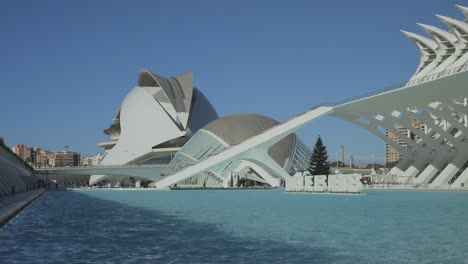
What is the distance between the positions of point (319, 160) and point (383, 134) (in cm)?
987

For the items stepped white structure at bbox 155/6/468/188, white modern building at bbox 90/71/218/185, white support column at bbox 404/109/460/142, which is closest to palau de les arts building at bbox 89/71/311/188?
white modern building at bbox 90/71/218/185

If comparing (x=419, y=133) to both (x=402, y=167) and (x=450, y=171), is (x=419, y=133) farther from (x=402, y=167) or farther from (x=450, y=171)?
(x=450, y=171)

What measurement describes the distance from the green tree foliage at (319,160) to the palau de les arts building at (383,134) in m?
1.20

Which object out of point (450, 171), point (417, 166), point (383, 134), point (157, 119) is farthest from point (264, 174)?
point (157, 119)

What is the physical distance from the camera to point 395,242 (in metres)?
11.0

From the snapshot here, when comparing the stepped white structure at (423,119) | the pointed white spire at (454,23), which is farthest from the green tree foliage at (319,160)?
the pointed white spire at (454,23)

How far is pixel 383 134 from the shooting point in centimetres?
4903

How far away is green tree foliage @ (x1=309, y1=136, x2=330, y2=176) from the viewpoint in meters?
57.0

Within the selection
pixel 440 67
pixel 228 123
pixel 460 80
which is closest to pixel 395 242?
pixel 460 80

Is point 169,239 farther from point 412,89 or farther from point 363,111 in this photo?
point 363,111

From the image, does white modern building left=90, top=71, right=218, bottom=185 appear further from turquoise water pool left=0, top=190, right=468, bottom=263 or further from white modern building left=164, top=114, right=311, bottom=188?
turquoise water pool left=0, top=190, right=468, bottom=263

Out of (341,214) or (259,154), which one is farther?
(259,154)

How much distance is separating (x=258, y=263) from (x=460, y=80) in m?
34.2

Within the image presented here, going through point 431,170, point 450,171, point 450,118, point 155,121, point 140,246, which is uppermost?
point 155,121
